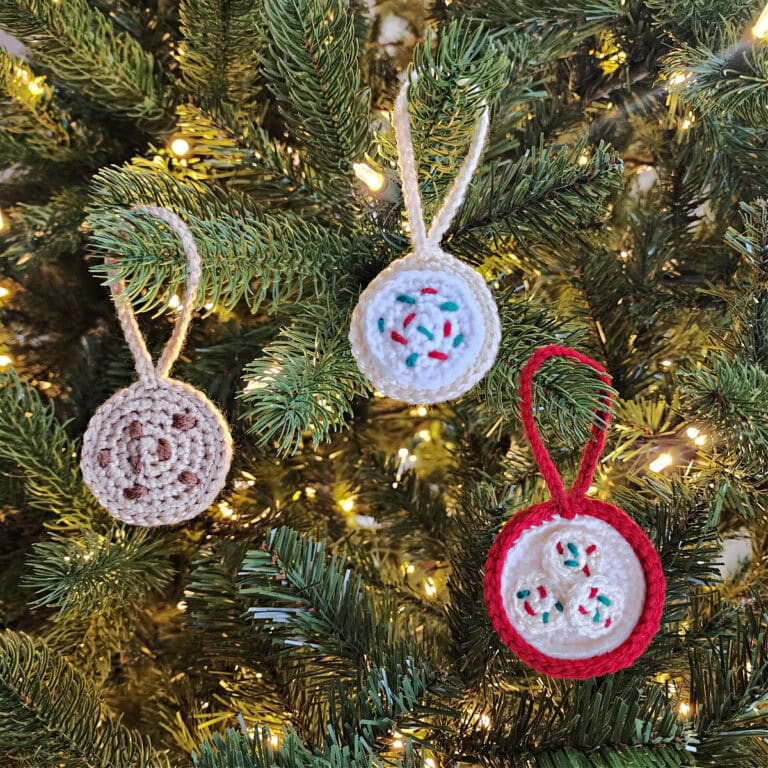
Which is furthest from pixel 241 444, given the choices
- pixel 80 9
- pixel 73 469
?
pixel 80 9

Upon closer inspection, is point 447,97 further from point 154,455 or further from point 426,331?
point 154,455

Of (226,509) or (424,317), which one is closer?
(424,317)

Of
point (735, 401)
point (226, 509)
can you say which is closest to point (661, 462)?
point (735, 401)

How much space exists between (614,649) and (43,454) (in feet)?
1.26

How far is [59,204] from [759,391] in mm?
500

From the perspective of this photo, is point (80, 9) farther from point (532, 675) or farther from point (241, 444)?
point (532, 675)

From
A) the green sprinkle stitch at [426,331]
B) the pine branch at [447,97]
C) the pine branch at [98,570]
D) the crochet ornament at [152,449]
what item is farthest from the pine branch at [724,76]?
the pine branch at [98,570]

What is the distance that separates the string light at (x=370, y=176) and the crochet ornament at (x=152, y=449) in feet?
0.46

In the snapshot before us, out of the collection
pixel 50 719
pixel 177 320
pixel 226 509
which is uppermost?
pixel 177 320

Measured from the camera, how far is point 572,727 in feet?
1.18

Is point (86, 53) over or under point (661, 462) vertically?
over

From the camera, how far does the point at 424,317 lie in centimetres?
37

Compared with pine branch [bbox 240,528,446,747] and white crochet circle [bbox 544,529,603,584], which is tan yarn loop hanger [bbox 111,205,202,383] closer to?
pine branch [bbox 240,528,446,747]

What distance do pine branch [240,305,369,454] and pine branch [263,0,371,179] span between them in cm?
11
